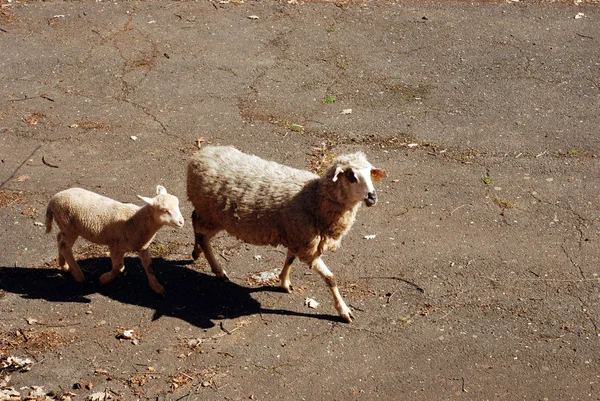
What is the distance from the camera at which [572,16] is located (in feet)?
39.9

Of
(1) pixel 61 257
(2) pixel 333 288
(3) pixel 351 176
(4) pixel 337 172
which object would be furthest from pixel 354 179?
(1) pixel 61 257

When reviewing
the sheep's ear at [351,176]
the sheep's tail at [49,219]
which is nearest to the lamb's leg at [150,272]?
the sheep's tail at [49,219]

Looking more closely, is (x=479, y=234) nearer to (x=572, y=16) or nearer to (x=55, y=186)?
(x=55, y=186)

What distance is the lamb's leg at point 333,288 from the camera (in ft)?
23.2

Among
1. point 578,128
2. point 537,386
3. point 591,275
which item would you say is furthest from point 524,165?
point 537,386

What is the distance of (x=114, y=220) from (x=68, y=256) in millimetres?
677

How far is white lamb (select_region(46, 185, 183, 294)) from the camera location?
7016 millimetres

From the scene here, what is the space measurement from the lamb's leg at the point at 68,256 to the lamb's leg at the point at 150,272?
662 millimetres

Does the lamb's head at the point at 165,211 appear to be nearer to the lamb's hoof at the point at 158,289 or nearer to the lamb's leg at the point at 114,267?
the lamb's leg at the point at 114,267

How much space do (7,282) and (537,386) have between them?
5135mm

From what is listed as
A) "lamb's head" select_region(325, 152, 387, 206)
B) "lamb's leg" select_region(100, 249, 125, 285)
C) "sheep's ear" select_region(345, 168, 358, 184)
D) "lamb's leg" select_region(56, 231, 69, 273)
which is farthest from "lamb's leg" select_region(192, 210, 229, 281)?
"sheep's ear" select_region(345, 168, 358, 184)

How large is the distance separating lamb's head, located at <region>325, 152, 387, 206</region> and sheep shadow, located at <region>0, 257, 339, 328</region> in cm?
131

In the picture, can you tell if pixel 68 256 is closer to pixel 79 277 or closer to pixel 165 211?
pixel 79 277

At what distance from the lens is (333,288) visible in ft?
23.3
